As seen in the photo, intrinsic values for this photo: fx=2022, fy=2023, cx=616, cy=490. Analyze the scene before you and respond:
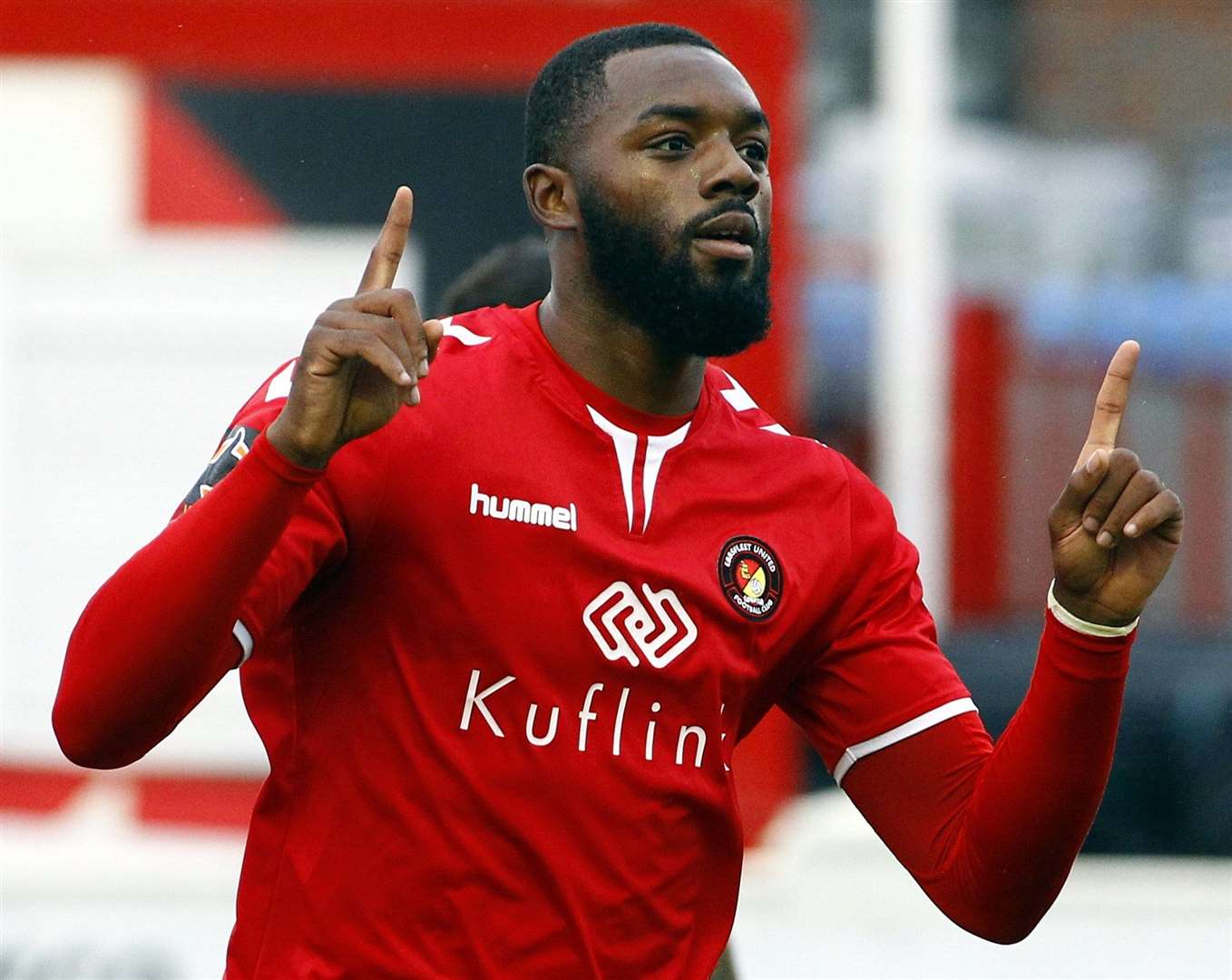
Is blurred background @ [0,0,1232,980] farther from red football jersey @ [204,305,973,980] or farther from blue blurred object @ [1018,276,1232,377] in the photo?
red football jersey @ [204,305,973,980]

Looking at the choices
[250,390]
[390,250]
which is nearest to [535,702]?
[390,250]

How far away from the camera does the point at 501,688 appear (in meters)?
2.38

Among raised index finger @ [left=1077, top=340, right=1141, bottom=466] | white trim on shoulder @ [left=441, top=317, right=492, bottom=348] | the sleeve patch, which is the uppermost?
raised index finger @ [left=1077, top=340, right=1141, bottom=466]

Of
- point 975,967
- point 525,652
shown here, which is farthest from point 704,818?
point 975,967

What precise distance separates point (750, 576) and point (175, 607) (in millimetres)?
789

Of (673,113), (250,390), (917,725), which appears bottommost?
(250,390)

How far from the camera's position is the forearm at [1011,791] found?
2445 mm

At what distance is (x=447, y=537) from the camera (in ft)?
7.86

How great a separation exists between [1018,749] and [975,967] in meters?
3.13

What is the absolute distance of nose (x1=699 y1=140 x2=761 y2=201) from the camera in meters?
2.52

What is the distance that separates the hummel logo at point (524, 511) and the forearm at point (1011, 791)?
56 centimetres

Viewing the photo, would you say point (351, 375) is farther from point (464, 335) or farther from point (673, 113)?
point (673, 113)

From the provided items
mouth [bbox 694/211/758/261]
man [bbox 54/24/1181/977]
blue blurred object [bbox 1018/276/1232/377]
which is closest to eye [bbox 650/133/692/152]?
man [bbox 54/24/1181/977]

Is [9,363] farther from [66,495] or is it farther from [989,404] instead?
[989,404]
